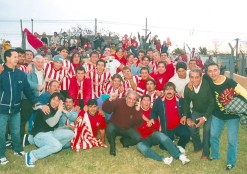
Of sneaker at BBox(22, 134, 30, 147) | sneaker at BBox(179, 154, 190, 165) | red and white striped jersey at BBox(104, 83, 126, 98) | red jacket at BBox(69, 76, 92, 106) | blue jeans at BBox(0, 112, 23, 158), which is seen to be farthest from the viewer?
red and white striped jersey at BBox(104, 83, 126, 98)

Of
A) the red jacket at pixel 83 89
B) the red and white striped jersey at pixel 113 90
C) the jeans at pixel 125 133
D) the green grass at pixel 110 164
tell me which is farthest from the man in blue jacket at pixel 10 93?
the red and white striped jersey at pixel 113 90

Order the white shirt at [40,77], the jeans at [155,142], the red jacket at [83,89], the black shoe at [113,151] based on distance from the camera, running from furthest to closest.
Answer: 1. the red jacket at [83,89]
2. the white shirt at [40,77]
3. the black shoe at [113,151]
4. the jeans at [155,142]

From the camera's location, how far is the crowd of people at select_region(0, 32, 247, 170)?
6.49 m

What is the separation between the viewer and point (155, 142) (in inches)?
288

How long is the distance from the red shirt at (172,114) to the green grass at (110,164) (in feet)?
2.42

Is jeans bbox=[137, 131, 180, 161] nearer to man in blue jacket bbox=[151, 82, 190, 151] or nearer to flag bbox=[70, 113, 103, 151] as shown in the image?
man in blue jacket bbox=[151, 82, 190, 151]

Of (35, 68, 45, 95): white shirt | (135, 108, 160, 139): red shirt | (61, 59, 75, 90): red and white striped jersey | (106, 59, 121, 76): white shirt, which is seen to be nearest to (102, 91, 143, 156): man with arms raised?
(135, 108, 160, 139): red shirt

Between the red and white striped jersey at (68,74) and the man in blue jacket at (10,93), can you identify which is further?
the red and white striped jersey at (68,74)

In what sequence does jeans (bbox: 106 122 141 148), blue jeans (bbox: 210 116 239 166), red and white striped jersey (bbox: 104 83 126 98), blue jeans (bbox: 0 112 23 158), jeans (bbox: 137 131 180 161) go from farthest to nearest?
red and white striped jersey (bbox: 104 83 126 98)
jeans (bbox: 106 122 141 148)
jeans (bbox: 137 131 180 161)
blue jeans (bbox: 0 112 23 158)
blue jeans (bbox: 210 116 239 166)

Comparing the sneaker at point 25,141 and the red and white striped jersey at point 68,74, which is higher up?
the red and white striped jersey at point 68,74

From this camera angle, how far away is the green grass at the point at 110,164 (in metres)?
6.41

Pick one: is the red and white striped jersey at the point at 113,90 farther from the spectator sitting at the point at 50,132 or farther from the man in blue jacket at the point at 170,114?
the spectator sitting at the point at 50,132

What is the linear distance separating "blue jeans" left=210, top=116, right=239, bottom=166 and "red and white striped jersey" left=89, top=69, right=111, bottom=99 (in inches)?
141

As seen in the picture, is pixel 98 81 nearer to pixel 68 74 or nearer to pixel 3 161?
pixel 68 74
